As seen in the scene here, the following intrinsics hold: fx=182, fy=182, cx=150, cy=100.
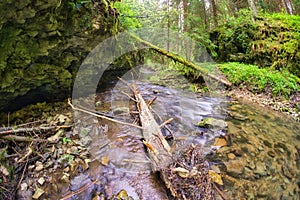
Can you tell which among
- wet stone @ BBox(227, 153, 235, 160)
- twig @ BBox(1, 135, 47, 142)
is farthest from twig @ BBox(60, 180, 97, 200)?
wet stone @ BBox(227, 153, 235, 160)

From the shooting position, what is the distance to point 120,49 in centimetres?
652

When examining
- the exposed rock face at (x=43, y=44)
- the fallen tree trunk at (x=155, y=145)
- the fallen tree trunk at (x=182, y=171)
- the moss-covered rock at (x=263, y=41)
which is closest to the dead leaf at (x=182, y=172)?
the fallen tree trunk at (x=182, y=171)

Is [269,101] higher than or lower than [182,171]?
lower

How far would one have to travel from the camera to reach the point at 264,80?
683cm

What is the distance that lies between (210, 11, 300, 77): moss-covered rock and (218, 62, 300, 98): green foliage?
0.64 metres

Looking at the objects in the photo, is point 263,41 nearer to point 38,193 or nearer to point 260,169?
point 260,169

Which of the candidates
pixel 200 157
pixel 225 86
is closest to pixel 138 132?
pixel 200 157

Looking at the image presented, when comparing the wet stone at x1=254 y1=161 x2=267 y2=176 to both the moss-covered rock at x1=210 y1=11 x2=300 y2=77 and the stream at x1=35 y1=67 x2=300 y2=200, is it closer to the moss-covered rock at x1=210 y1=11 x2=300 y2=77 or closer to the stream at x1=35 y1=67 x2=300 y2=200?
the stream at x1=35 y1=67 x2=300 y2=200

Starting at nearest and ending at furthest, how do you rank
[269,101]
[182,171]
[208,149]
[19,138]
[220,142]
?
[182,171], [19,138], [208,149], [220,142], [269,101]

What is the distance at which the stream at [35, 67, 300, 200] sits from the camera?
273cm

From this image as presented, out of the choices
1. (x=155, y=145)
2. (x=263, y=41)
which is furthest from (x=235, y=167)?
(x=263, y=41)

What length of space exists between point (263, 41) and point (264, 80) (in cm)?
275

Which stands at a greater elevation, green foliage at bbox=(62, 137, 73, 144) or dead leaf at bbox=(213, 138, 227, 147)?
green foliage at bbox=(62, 137, 73, 144)

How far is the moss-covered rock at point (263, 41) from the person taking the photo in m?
7.43
